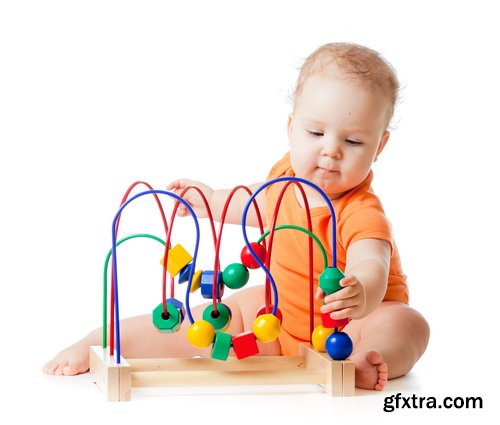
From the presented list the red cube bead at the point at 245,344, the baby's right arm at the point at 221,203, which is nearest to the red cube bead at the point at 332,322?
the red cube bead at the point at 245,344

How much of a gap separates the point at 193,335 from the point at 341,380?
0.27 meters

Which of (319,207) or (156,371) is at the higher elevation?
(319,207)

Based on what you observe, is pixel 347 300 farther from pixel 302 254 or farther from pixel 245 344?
pixel 302 254

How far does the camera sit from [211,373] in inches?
76.9

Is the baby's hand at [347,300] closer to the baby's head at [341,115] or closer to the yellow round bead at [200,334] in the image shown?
the yellow round bead at [200,334]

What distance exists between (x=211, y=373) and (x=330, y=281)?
28cm

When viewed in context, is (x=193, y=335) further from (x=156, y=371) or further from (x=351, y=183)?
(x=351, y=183)

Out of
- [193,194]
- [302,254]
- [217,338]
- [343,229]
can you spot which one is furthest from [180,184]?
[217,338]

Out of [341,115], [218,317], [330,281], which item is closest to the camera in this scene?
[330,281]

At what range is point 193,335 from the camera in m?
1.92

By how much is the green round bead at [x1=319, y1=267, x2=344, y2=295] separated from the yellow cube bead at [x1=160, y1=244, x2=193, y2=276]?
0.25m

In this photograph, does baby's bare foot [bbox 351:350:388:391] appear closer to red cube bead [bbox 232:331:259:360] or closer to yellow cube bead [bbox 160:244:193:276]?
red cube bead [bbox 232:331:259:360]

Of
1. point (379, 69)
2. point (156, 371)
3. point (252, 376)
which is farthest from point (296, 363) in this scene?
point (379, 69)

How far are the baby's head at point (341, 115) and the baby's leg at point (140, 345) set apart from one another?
0.38 m
